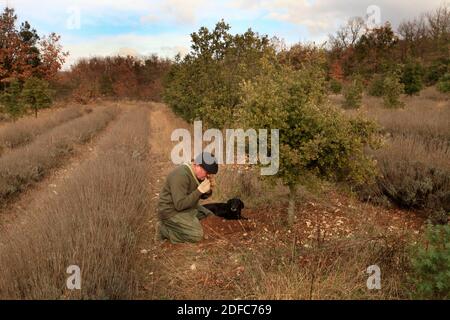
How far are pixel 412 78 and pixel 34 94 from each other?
2250 centimetres

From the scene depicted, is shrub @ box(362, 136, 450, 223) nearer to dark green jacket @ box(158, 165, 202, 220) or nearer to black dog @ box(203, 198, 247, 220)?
black dog @ box(203, 198, 247, 220)

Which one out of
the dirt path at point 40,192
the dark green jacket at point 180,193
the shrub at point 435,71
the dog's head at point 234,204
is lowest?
the dirt path at point 40,192

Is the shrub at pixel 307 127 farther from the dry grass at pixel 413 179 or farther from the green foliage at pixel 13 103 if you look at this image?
the green foliage at pixel 13 103

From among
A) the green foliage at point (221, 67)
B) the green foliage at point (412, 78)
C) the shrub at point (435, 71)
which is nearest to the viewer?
the green foliage at point (221, 67)

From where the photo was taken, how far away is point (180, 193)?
5.15m

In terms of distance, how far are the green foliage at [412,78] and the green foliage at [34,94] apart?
21.8 m

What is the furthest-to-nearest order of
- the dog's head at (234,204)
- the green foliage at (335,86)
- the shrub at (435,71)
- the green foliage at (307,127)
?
the green foliage at (335,86)
the shrub at (435,71)
the dog's head at (234,204)
the green foliage at (307,127)

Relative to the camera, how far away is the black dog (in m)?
5.60

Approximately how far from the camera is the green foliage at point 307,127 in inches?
190

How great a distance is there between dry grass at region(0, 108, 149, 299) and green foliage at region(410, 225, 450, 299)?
2374mm

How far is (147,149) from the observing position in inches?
441

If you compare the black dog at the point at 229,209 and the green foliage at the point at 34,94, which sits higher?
the green foliage at the point at 34,94

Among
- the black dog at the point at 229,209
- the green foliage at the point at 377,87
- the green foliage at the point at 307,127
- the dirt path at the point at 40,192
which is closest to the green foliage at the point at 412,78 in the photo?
the green foliage at the point at 377,87

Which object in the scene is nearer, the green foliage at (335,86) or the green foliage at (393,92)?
the green foliage at (393,92)
